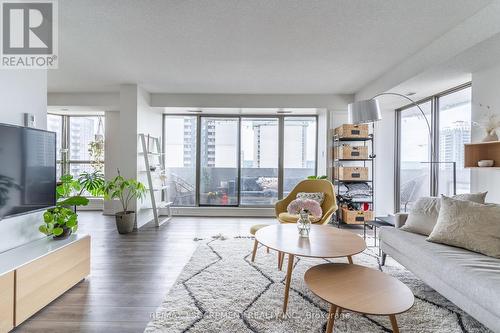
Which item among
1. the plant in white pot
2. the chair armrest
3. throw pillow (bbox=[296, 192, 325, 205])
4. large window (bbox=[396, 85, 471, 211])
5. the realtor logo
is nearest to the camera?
the realtor logo

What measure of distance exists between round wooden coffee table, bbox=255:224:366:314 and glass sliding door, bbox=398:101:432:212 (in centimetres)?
250

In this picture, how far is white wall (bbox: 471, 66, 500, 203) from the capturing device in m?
2.55

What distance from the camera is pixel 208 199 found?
540 cm

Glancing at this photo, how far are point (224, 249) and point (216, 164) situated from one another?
8.52 feet

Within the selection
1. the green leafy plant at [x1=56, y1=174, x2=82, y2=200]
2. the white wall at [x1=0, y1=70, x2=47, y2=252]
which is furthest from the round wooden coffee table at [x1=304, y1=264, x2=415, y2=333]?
the green leafy plant at [x1=56, y1=174, x2=82, y2=200]

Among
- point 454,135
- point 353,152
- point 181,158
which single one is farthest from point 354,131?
point 181,158

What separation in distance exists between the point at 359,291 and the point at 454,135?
10.1 ft

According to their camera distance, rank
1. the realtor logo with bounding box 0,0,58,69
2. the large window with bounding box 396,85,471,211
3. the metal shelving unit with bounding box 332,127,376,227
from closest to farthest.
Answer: the realtor logo with bounding box 0,0,58,69, the large window with bounding box 396,85,471,211, the metal shelving unit with bounding box 332,127,376,227

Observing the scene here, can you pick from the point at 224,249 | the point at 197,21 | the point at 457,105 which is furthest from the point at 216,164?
the point at 457,105

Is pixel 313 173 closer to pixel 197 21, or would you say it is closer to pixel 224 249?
pixel 224 249

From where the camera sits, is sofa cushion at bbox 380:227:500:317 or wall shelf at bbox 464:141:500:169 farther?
wall shelf at bbox 464:141:500:169

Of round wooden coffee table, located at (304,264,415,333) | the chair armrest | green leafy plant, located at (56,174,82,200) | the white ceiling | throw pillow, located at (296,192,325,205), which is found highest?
the white ceiling

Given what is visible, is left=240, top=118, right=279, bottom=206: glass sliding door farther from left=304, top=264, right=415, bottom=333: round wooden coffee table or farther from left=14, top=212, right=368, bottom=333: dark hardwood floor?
left=304, top=264, right=415, bottom=333: round wooden coffee table

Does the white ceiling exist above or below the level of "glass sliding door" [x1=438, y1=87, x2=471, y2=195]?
above
